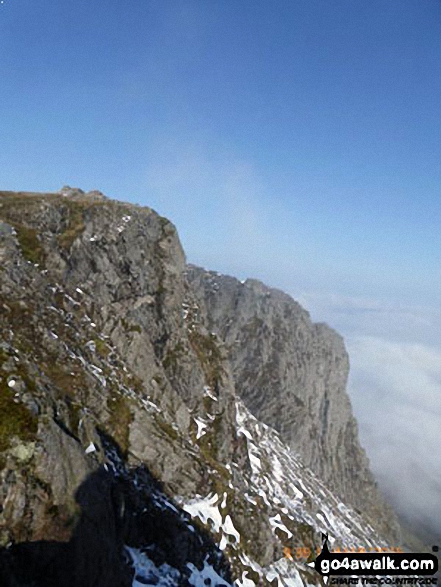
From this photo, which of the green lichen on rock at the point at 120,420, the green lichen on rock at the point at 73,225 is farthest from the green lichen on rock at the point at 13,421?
the green lichen on rock at the point at 73,225

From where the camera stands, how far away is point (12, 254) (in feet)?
147

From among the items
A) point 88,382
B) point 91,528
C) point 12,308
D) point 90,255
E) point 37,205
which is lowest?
point 91,528

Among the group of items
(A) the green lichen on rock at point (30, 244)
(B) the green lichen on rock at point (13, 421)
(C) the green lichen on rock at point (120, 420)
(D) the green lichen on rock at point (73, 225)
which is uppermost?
(D) the green lichen on rock at point (73, 225)

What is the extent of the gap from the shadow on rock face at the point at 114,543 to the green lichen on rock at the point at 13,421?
13.4ft

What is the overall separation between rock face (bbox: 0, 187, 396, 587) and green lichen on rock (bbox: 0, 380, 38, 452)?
2.5 inches

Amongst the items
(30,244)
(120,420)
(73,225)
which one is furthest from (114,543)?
(73,225)

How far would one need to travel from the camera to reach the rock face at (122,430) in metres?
20.9

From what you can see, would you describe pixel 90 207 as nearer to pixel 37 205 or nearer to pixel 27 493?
pixel 37 205

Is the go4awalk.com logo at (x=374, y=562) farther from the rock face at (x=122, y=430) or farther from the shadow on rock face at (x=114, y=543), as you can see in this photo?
the rock face at (x=122, y=430)

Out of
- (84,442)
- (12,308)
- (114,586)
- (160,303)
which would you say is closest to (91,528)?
(114,586)

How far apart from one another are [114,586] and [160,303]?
47142 millimetres

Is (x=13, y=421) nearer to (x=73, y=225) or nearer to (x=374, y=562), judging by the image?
(x=374, y=562)

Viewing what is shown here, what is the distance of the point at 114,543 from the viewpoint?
2381cm

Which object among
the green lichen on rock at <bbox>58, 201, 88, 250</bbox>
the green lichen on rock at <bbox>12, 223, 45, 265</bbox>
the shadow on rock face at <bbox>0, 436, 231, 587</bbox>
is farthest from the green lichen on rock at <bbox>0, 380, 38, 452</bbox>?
the green lichen on rock at <bbox>58, 201, 88, 250</bbox>
